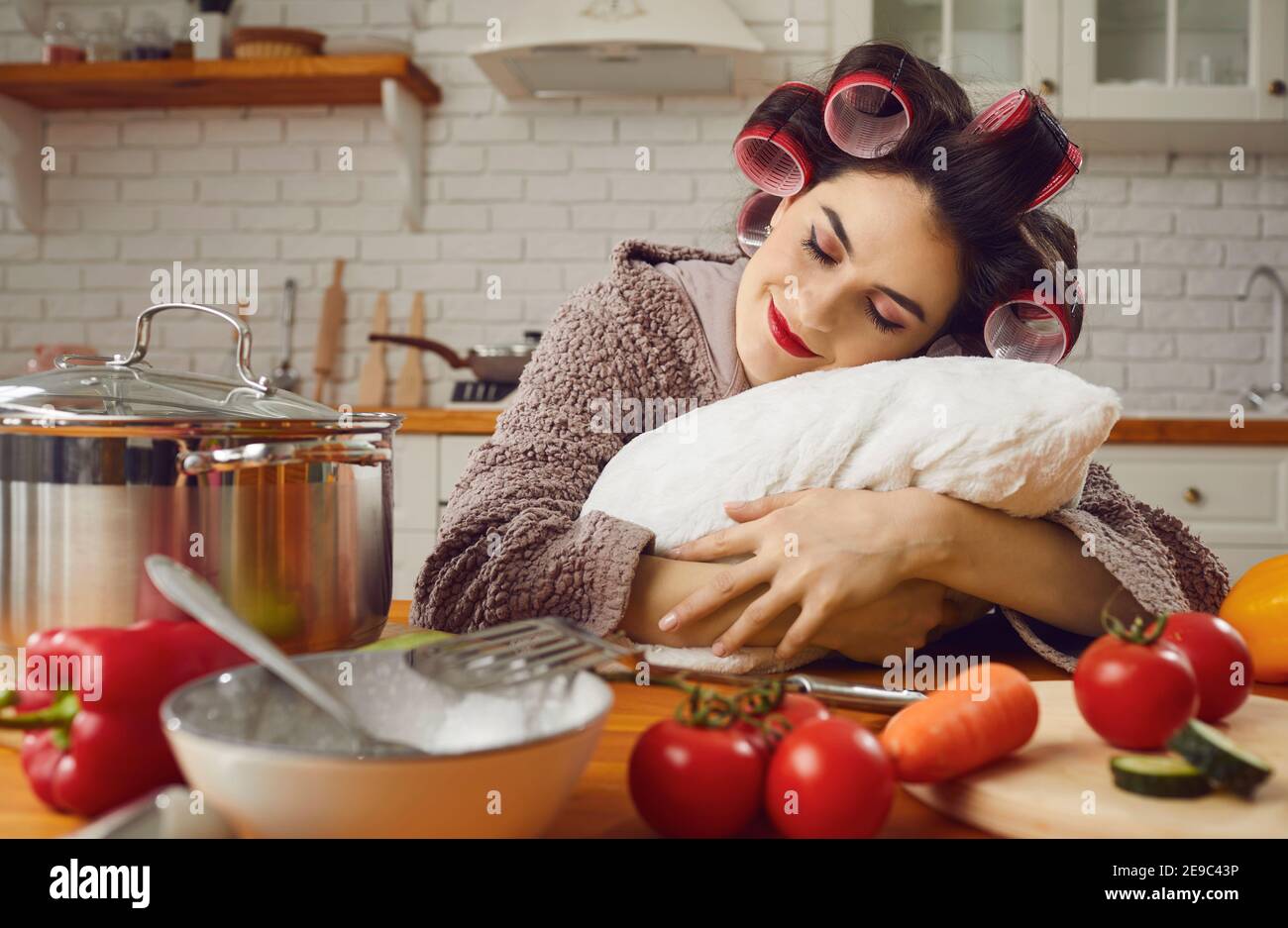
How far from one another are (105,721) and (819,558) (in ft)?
1.59

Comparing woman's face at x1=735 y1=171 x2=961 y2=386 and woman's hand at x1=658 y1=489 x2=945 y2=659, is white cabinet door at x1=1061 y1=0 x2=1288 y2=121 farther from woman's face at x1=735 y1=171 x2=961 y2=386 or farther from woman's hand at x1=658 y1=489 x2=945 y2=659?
woman's hand at x1=658 y1=489 x2=945 y2=659

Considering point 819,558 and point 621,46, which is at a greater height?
point 621,46

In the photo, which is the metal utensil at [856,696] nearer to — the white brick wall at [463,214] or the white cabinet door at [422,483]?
the white cabinet door at [422,483]

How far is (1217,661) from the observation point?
1.96ft

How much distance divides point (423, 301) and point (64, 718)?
2.53m

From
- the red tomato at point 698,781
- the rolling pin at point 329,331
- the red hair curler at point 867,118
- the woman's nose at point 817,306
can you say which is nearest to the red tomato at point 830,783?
the red tomato at point 698,781

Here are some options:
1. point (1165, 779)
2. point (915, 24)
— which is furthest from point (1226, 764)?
point (915, 24)

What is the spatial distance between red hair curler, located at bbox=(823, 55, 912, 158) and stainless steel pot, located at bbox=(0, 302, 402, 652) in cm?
66

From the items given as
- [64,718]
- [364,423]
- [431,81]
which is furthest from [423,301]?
[64,718]

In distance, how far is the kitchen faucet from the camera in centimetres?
276

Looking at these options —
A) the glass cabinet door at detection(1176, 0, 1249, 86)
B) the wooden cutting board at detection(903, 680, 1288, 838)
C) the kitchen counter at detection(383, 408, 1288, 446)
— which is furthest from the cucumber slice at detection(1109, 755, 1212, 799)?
the glass cabinet door at detection(1176, 0, 1249, 86)

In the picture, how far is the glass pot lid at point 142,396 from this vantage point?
0.62 metres

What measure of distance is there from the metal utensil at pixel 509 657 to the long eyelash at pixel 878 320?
25.5 inches

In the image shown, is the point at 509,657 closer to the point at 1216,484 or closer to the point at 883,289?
the point at 883,289
